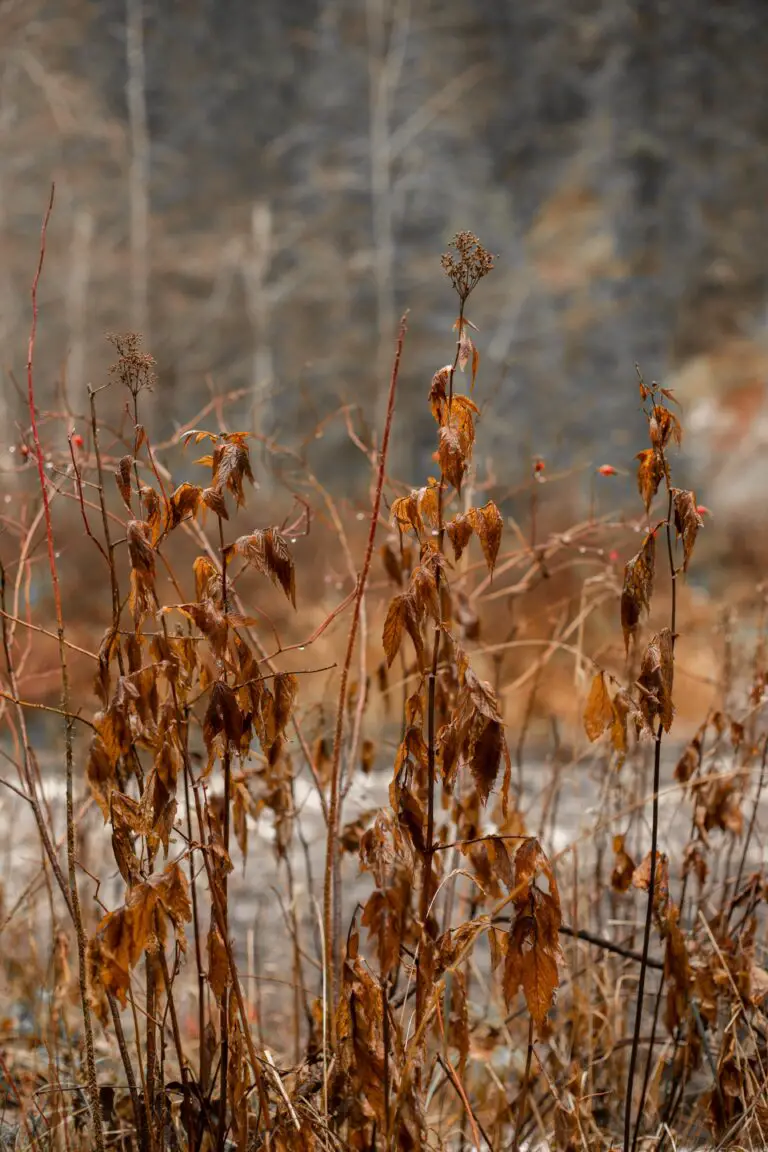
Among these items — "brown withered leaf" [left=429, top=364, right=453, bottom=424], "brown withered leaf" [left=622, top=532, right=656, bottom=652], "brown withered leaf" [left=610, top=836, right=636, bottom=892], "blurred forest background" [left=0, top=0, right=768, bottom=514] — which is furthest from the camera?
"blurred forest background" [left=0, top=0, right=768, bottom=514]

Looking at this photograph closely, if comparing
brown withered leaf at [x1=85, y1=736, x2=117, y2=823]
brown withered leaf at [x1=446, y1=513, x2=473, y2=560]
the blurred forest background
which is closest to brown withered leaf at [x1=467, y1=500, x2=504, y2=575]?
brown withered leaf at [x1=446, y1=513, x2=473, y2=560]

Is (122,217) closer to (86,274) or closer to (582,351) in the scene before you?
(86,274)

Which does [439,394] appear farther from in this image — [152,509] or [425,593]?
[152,509]

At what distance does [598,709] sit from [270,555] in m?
0.39

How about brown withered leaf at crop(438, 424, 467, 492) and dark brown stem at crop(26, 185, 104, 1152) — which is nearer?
brown withered leaf at crop(438, 424, 467, 492)

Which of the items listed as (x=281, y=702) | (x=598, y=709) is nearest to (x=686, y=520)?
(x=598, y=709)

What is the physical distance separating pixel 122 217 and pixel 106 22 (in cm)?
188

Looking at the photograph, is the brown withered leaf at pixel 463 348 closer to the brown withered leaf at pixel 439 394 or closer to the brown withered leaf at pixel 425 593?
the brown withered leaf at pixel 439 394

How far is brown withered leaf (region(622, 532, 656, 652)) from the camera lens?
110 centimetres

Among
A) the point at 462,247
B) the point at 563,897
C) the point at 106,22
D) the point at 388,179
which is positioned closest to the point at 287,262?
the point at 388,179

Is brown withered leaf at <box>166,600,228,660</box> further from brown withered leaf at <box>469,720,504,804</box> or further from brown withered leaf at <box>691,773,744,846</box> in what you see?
brown withered leaf at <box>691,773,744,846</box>

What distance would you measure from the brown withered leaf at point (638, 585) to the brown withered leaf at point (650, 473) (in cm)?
5

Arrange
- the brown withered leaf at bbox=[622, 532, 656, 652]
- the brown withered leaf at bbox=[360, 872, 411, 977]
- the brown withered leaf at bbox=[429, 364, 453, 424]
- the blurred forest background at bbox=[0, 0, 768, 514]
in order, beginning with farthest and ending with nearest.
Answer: the blurred forest background at bbox=[0, 0, 768, 514], the brown withered leaf at bbox=[622, 532, 656, 652], the brown withered leaf at bbox=[429, 364, 453, 424], the brown withered leaf at bbox=[360, 872, 411, 977]

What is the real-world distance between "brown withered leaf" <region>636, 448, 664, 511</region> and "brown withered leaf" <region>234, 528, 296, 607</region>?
0.38 m
